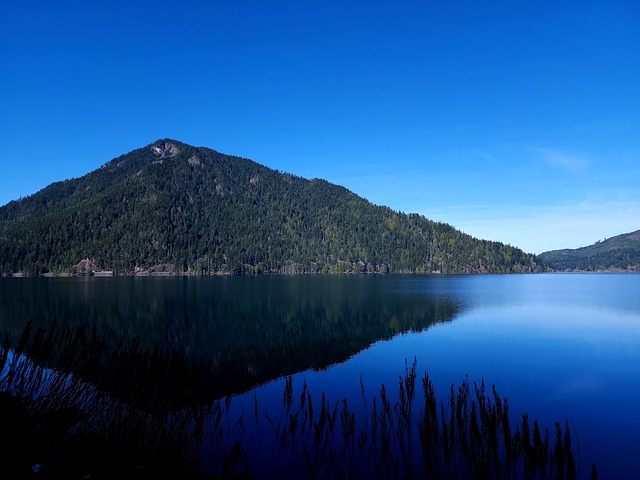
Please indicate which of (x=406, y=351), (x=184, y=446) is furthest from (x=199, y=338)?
(x=184, y=446)

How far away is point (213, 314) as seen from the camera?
6331cm

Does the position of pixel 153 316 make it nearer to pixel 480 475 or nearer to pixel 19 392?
pixel 19 392

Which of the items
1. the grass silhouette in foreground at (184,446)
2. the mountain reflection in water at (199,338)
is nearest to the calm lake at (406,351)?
the mountain reflection in water at (199,338)

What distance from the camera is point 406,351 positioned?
38.2m

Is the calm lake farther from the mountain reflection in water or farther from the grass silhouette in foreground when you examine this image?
the grass silhouette in foreground

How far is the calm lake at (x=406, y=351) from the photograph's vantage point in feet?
71.5

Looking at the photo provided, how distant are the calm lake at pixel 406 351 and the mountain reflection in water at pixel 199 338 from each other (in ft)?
0.62

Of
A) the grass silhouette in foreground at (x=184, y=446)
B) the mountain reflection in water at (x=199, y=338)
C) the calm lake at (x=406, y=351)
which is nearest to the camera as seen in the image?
the grass silhouette in foreground at (x=184, y=446)

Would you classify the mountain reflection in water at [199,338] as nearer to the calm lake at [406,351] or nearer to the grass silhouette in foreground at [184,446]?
the calm lake at [406,351]

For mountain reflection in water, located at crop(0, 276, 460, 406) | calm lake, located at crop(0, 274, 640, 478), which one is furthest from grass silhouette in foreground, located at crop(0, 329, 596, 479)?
calm lake, located at crop(0, 274, 640, 478)

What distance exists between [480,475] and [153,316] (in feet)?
183

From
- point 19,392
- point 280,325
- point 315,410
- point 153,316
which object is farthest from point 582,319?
point 19,392

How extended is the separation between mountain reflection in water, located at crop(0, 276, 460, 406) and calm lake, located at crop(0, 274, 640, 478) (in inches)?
7.5

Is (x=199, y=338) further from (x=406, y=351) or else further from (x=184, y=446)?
(x=184, y=446)
